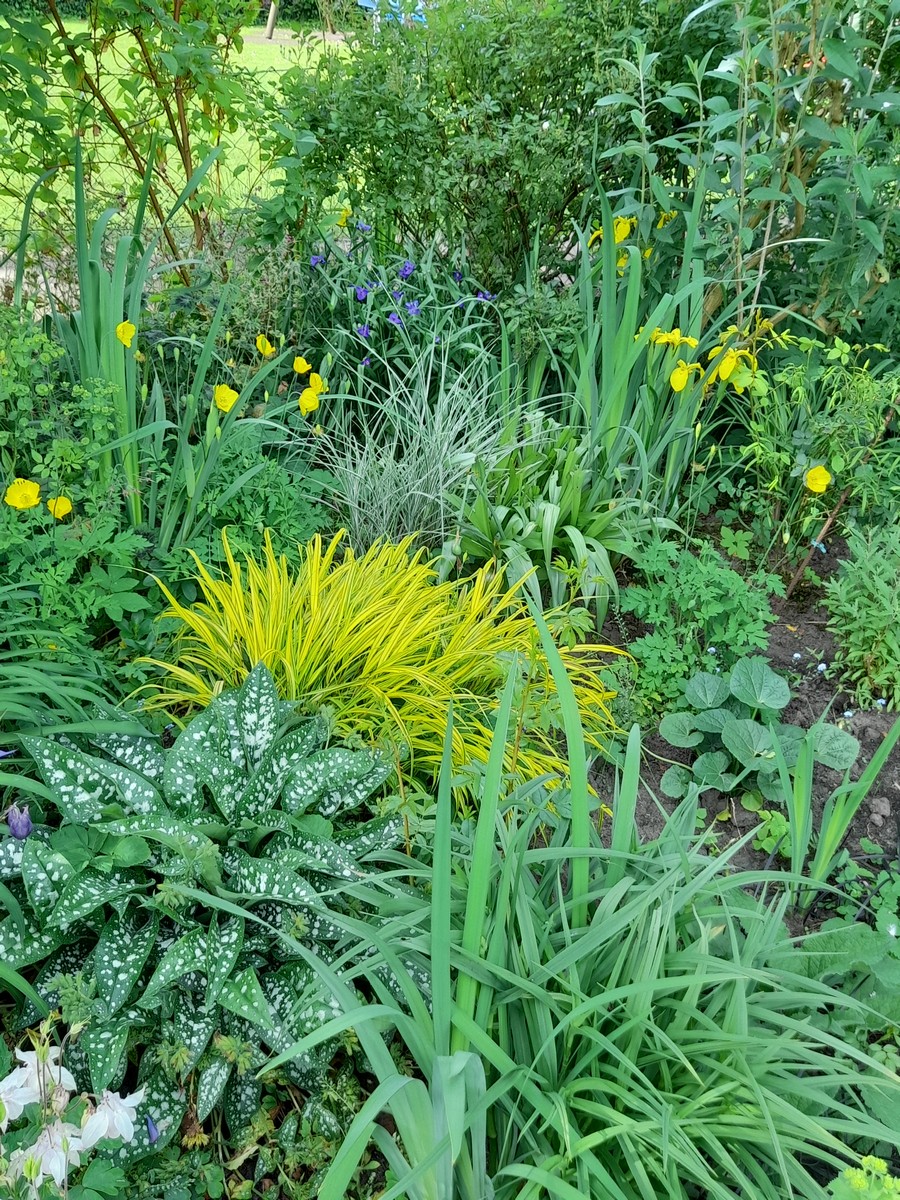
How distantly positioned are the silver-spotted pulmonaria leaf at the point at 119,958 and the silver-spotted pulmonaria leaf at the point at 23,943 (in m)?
0.08

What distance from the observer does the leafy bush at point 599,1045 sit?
1070 millimetres

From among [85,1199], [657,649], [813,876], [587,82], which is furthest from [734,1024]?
[587,82]

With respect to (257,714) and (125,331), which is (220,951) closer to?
(257,714)

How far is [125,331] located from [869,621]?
6.96 feet

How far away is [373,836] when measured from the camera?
1.59 metres

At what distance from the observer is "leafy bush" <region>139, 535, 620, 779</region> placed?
189 centimetres

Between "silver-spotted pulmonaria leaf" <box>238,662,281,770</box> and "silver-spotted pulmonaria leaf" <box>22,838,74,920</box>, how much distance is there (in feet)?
1.27

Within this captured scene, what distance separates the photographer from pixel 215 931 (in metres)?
1.39

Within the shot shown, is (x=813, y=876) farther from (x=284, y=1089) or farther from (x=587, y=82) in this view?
(x=587, y=82)

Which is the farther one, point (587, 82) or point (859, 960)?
point (587, 82)

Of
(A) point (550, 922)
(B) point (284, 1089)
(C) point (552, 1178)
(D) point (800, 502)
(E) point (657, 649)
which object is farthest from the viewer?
(D) point (800, 502)

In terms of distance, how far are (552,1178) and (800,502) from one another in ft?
7.17

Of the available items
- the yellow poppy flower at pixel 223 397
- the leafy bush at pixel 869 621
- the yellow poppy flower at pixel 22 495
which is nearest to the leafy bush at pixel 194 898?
the yellow poppy flower at pixel 22 495

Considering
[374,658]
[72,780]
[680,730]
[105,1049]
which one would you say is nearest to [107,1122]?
[105,1049]
